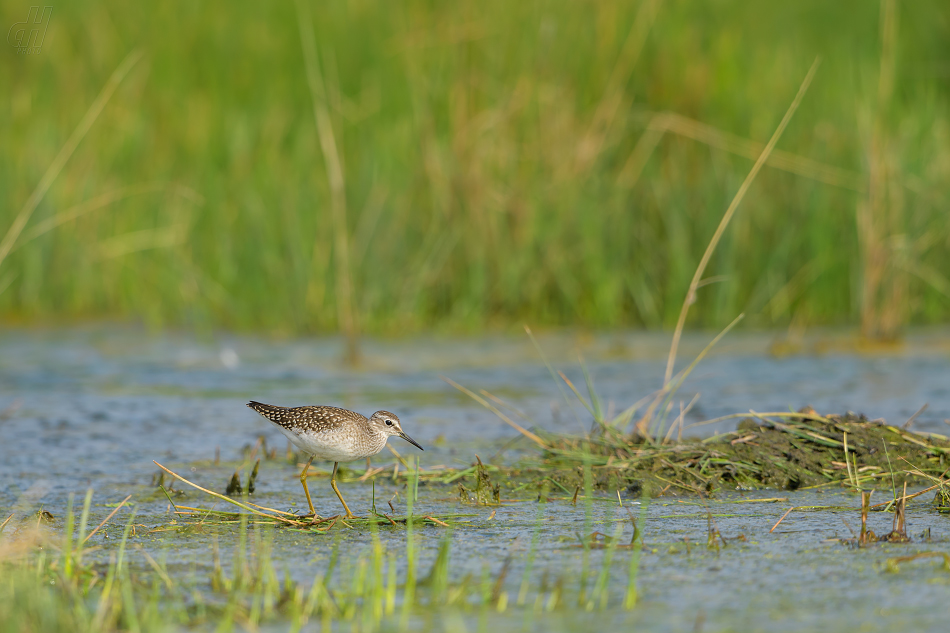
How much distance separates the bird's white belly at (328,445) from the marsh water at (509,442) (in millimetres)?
239

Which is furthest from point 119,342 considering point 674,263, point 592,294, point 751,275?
point 751,275

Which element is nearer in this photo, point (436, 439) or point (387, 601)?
point (387, 601)

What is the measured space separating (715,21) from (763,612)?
25.3 ft

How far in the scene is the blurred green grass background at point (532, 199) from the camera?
8.96 meters

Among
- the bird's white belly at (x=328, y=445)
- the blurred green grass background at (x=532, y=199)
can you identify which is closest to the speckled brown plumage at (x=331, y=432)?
the bird's white belly at (x=328, y=445)

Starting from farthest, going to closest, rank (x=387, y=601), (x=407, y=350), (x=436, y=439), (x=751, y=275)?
(x=751, y=275) < (x=407, y=350) < (x=436, y=439) < (x=387, y=601)

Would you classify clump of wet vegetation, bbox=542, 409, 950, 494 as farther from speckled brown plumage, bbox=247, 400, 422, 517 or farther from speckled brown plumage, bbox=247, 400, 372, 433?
speckled brown plumage, bbox=247, 400, 372, 433

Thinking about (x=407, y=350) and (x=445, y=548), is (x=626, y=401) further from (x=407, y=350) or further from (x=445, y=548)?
(x=445, y=548)

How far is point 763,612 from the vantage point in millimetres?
3488

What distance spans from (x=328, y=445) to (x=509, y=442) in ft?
3.91

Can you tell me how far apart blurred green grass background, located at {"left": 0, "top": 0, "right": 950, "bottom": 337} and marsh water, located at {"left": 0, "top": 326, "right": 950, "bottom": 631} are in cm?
44

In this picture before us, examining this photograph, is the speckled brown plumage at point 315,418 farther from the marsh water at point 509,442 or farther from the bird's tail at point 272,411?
the marsh water at point 509,442

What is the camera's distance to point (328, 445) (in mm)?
4840

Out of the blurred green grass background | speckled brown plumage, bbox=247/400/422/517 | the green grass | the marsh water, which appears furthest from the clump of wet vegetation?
the blurred green grass background
